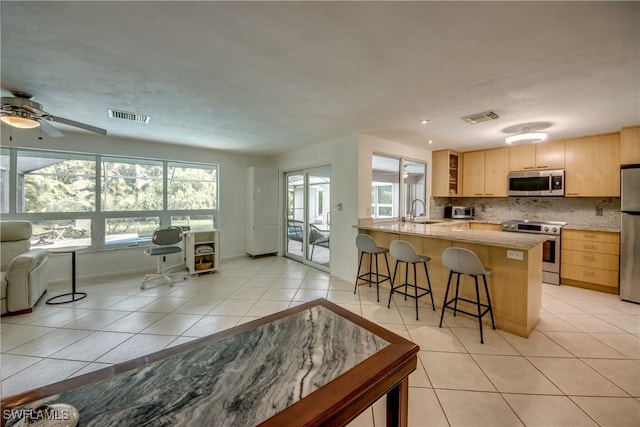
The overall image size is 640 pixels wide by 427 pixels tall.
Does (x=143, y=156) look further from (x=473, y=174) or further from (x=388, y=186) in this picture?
(x=473, y=174)

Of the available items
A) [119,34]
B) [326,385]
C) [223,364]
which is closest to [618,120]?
[326,385]

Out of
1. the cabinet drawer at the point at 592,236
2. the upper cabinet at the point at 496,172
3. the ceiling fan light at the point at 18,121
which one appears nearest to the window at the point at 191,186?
the ceiling fan light at the point at 18,121

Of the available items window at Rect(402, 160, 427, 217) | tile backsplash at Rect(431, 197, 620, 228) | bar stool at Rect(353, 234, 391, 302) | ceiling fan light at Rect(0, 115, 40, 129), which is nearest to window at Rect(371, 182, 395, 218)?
window at Rect(402, 160, 427, 217)

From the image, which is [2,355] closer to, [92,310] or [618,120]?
[92,310]

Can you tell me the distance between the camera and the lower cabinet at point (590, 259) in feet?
11.6

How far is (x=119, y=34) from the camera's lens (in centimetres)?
162

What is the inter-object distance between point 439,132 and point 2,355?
554cm

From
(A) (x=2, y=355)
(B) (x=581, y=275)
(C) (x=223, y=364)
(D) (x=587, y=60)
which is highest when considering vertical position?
(D) (x=587, y=60)

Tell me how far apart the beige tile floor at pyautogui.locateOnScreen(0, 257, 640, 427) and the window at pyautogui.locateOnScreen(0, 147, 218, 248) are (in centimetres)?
102

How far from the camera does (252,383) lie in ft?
3.07

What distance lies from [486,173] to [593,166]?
145cm

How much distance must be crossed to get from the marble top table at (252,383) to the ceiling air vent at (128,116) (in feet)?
10.3

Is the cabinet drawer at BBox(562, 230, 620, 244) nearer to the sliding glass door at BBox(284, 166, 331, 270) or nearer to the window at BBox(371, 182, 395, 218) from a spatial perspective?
the window at BBox(371, 182, 395, 218)

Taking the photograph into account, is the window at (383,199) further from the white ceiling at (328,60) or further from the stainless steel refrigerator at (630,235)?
the stainless steel refrigerator at (630,235)
